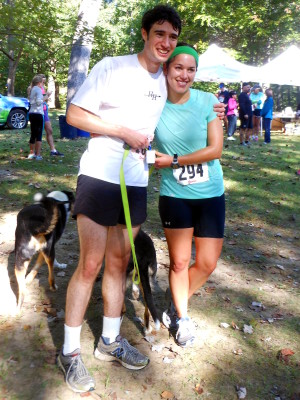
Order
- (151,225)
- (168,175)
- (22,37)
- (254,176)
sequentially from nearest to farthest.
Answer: (168,175) < (151,225) < (22,37) < (254,176)

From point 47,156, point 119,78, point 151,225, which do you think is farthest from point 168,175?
point 47,156

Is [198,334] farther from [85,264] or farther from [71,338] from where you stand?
[85,264]

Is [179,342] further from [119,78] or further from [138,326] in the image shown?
[119,78]

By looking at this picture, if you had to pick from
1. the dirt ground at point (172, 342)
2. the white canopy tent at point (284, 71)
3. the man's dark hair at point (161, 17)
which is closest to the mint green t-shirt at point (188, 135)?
the man's dark hair at point (161, 17)

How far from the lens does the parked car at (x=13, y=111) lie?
1477cm

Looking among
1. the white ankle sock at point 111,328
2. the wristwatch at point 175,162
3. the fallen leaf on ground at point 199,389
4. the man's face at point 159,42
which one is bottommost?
the fallen leaf on ground at point 199,389

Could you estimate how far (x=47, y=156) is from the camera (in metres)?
9.69

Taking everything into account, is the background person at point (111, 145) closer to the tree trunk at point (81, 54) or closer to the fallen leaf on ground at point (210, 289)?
the fallen leaf on ground at point (210, 289)

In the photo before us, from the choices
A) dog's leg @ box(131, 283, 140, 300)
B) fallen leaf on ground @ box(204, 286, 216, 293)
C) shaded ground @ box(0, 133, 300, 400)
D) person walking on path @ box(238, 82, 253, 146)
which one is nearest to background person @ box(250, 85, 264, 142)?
person walking on path @ box(238, 82, 253, 146)

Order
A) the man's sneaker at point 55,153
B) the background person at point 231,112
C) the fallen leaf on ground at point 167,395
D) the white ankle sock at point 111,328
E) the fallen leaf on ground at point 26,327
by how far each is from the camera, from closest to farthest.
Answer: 1. the fallen leaf on ground at point 167,395
2. the white ankle sock at point 111,328
3. the fallen leaf on ground at point 26,327
4. the man's sneaker at point 55,153
5. the background person at point 231,112

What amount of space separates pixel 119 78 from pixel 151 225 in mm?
3750

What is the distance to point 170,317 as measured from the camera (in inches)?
135

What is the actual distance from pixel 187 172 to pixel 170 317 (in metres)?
1.42

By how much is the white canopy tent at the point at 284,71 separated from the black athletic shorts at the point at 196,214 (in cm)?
1526
